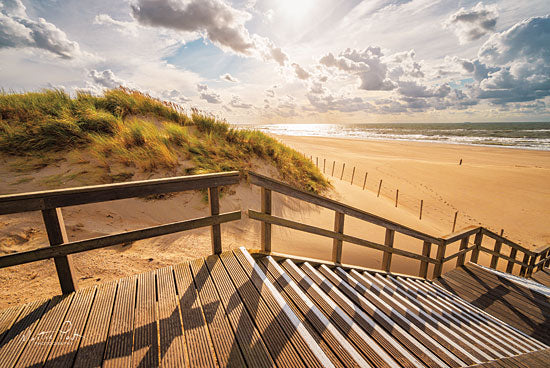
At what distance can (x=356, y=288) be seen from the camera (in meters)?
3.20

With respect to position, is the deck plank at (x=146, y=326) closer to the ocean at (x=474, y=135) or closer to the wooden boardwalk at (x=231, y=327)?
the wooden boardwalk at (x=231, y=327)

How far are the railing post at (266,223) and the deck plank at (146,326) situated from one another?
1.32 m

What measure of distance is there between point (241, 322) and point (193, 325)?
0.39 meters

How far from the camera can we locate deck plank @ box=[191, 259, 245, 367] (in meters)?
1.63

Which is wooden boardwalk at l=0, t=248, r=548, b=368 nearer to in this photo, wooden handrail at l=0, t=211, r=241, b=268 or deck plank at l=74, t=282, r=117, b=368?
deck plank at l=74, t=282, r=117, b=368

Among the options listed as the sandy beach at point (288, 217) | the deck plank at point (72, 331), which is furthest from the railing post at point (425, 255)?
the deck plank at point (72, 331)

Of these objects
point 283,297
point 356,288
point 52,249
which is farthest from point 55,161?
point 356,288

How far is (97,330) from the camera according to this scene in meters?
1.83

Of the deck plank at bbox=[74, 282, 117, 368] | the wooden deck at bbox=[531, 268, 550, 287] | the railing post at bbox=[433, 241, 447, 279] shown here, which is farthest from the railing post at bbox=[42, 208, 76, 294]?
the wooden deck at bbox=[531, 268, 550, 287]

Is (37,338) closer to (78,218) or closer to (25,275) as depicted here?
(25,275)

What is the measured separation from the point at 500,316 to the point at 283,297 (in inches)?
181

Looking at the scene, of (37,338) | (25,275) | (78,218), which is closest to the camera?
(37,338)

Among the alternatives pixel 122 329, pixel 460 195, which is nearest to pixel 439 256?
pixel 122 329

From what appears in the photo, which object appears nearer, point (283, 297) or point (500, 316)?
point (283, 297)
